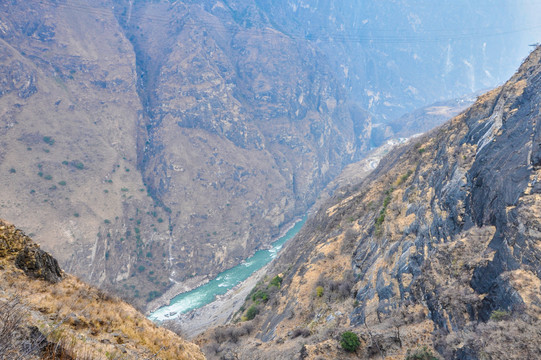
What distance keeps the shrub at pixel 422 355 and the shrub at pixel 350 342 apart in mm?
2539

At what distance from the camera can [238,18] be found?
200 metres

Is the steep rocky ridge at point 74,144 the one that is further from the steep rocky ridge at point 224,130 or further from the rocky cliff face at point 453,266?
the rocky cliff face at point 453,266

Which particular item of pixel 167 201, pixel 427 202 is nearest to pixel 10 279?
pixel 427 202

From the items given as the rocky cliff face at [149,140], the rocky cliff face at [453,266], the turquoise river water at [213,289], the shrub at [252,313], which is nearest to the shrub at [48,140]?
the rocky cliff face at [149,140]

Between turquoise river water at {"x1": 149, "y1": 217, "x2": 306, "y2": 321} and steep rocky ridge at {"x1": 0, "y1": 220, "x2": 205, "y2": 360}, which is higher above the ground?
steep rocky ridge at {"x1": 0, "y1": 220, "x2": 205, "y2": 360}

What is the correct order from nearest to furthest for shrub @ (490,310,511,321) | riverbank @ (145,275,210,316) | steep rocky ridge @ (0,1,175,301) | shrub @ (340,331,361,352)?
1. shrub @ (490,310,511,321)
2. shrub @ (340,331,361,352)
3. steep rocky ridge @ (0,1,175,301)
4. riverbank @ (145,275,210,316)

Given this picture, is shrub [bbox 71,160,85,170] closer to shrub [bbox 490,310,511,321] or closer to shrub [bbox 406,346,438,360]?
shrub [bbox 406,346,438,360]

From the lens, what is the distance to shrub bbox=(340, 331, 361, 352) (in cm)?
1357

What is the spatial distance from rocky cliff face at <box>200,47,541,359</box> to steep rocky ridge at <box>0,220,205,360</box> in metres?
8.13

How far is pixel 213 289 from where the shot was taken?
84188mm

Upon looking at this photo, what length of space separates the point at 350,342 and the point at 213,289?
77.3 metres

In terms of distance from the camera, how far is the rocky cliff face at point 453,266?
984 centimetres

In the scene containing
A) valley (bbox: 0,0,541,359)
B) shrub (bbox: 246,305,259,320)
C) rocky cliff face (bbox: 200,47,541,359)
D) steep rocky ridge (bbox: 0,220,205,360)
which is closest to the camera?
steep rocky ridge (bbox: 0,220,205,360)

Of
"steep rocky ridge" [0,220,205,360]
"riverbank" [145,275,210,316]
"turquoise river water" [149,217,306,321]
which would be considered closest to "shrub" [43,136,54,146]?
"riverbank" [145,275,210,316]
